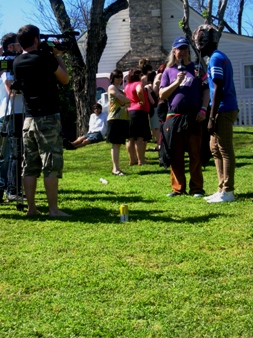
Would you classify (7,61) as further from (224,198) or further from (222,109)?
(224,198)

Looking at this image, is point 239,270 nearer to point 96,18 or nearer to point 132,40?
point 96,18

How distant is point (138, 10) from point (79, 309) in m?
27.4

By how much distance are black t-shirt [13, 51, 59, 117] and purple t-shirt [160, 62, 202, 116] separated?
1.83m

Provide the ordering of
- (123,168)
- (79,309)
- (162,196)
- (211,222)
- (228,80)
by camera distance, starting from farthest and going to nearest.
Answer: (123,168)
(162,196)
(228,80)
(211,222)
(79,309)

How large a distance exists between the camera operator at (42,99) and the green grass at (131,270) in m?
0.60

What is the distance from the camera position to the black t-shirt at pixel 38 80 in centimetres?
674

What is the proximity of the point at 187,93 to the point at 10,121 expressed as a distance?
2173mm

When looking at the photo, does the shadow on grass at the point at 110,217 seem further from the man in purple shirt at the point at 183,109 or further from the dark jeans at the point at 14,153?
the man in purple shirt at the point at 183,109

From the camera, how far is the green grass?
148 inches

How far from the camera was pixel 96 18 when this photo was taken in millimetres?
19656

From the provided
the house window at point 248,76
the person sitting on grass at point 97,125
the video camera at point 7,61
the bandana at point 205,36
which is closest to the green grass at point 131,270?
the video camera at point 7,61

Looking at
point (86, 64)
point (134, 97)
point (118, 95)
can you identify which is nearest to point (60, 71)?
point (118, 95)

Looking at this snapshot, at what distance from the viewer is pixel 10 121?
777 cm

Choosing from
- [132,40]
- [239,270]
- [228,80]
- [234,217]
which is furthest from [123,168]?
[132,40]
